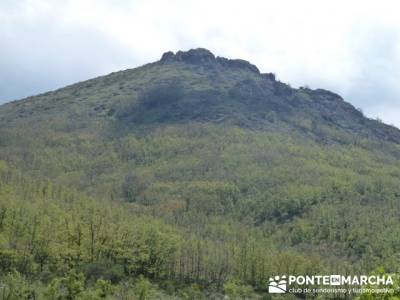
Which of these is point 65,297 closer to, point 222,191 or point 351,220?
point 351,220

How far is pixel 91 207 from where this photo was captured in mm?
135000

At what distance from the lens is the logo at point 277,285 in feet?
347

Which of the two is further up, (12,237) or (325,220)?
(325,220)

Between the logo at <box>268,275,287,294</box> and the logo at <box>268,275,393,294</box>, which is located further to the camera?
the logo at <box>268,275,287,294</box>

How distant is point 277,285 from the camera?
111m

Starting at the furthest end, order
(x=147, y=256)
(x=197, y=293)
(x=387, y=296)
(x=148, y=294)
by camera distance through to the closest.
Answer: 1. (x=147, y=256)
2. (x=197, y=293)
3. (x=148, y=294)
4. (x=387, y=296)

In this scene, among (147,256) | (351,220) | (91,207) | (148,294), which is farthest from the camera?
(351,220)

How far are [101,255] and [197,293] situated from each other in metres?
21.4

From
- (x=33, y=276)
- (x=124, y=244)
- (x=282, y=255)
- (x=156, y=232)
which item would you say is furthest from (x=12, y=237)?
(x=282, y=255)

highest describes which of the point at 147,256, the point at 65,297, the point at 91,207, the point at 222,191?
the point at 222,191

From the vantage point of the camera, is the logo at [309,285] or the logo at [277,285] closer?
the logo at [309,285]

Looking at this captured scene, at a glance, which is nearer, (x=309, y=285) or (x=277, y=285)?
(x=309, y=285)

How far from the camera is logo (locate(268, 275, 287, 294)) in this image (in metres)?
106

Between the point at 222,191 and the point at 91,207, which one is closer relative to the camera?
the point at 91,207
